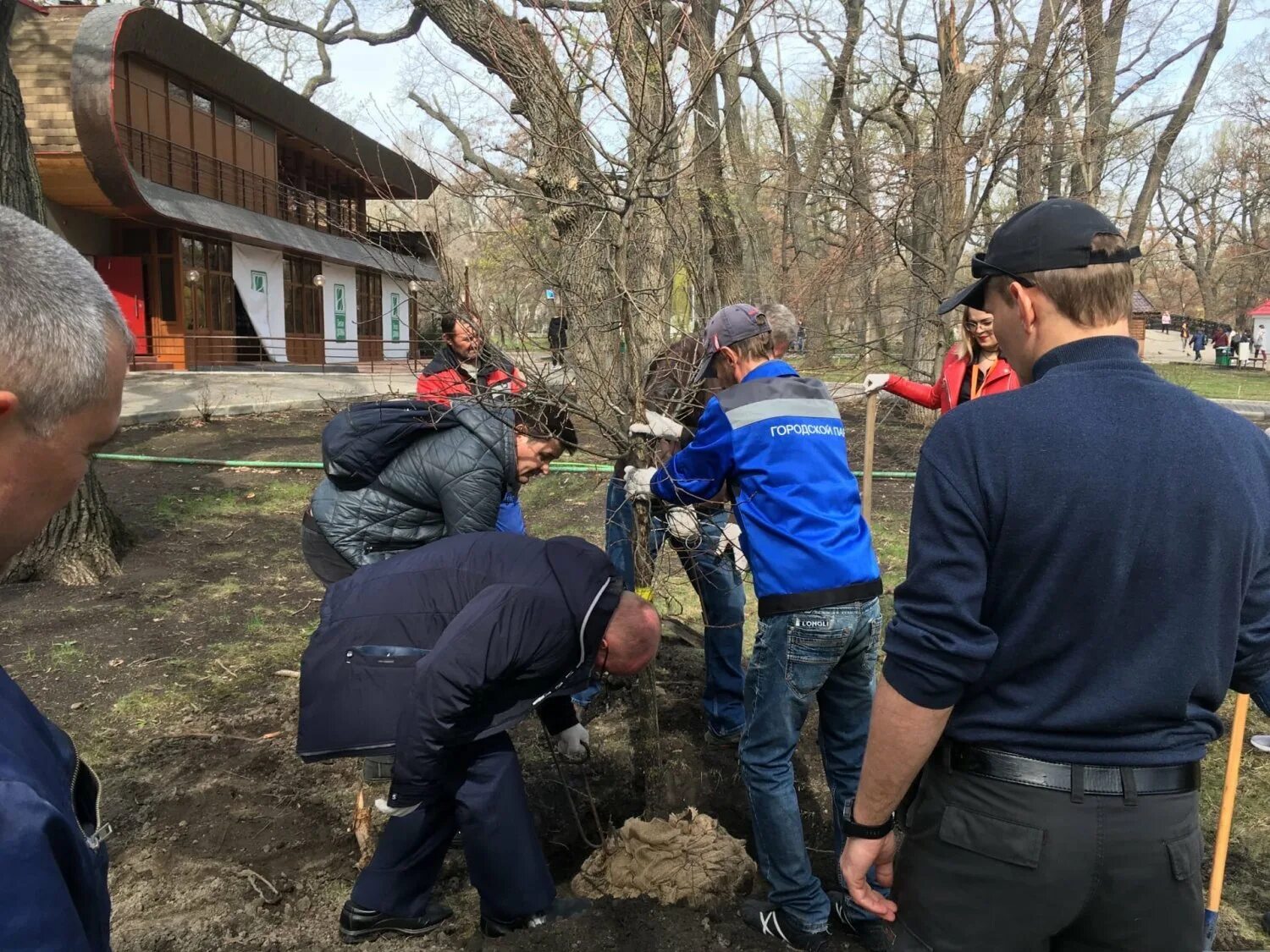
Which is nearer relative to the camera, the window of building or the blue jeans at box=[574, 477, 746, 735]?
the blue jeans at box=[574, 477, 746, 735]

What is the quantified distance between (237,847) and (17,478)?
257 cm

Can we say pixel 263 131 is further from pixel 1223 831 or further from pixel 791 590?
pixel 1223 831

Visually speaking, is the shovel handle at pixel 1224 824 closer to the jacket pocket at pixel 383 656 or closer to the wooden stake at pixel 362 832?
the jacket pocket at pixel 383 656

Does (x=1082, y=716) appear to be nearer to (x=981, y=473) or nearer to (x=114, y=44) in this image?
(x=981, y=473)

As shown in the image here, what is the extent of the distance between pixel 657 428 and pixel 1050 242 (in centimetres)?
172

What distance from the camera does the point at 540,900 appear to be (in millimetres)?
2605

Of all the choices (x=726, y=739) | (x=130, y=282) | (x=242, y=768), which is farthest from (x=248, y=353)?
(x=726, y=739)

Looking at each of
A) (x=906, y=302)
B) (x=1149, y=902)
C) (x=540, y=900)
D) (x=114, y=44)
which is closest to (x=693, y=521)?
(x=540, y=900)

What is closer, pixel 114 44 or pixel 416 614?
pixel 416 614

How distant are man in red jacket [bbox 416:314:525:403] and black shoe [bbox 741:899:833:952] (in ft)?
5.95

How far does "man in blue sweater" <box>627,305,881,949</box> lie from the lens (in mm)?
2506

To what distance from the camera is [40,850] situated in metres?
0.73

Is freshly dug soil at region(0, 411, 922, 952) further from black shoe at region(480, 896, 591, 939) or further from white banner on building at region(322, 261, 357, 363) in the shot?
white banner on building at region(322, 261, 357, 363)

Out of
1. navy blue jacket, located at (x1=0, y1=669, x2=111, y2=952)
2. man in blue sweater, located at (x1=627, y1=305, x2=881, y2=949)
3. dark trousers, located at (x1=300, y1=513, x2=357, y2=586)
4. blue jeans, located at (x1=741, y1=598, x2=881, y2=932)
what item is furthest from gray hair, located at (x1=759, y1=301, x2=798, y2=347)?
navy blue jacket, located at (x1=0, y1=669, x2=111, y2=952)
